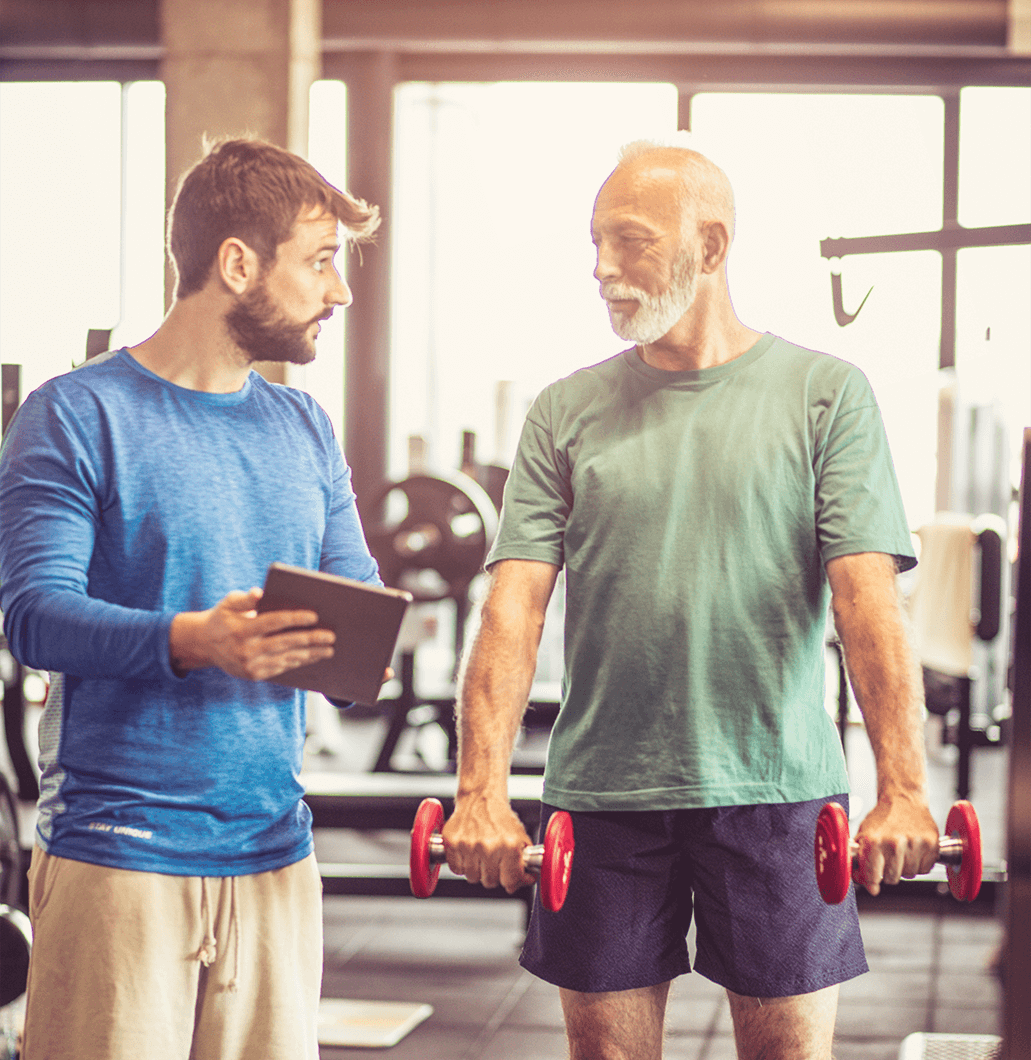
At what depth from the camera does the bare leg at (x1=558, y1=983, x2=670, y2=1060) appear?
1562 mm

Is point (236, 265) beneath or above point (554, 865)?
above

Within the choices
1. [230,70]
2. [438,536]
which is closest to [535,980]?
[438,536]

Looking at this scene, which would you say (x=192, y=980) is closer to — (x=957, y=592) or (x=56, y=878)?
(x=56, y=878)

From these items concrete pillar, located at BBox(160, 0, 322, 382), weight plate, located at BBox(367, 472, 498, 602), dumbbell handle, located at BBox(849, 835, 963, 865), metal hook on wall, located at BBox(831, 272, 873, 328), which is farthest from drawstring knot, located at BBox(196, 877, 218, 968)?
concrete pillar, located at BBox(160, 0, 322, 382)

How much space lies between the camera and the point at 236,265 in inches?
57.3

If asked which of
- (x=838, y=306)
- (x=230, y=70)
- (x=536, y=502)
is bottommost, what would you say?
(x=536, y=502)

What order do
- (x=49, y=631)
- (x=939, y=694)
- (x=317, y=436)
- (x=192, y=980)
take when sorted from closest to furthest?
(x=49, y=631), (x=192, y=980), (x=317, y=436), (x=939, y=694)

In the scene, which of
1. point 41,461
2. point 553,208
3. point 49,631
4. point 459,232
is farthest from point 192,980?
point 459,232

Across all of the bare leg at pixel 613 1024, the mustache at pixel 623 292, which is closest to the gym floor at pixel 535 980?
the bare leg at pixel 613 1024

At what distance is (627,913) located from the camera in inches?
61.8

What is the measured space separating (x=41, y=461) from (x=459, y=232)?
608 centimetres

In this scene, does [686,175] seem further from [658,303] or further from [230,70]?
[230,70]

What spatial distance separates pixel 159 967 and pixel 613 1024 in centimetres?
55

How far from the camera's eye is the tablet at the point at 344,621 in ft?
4.13
